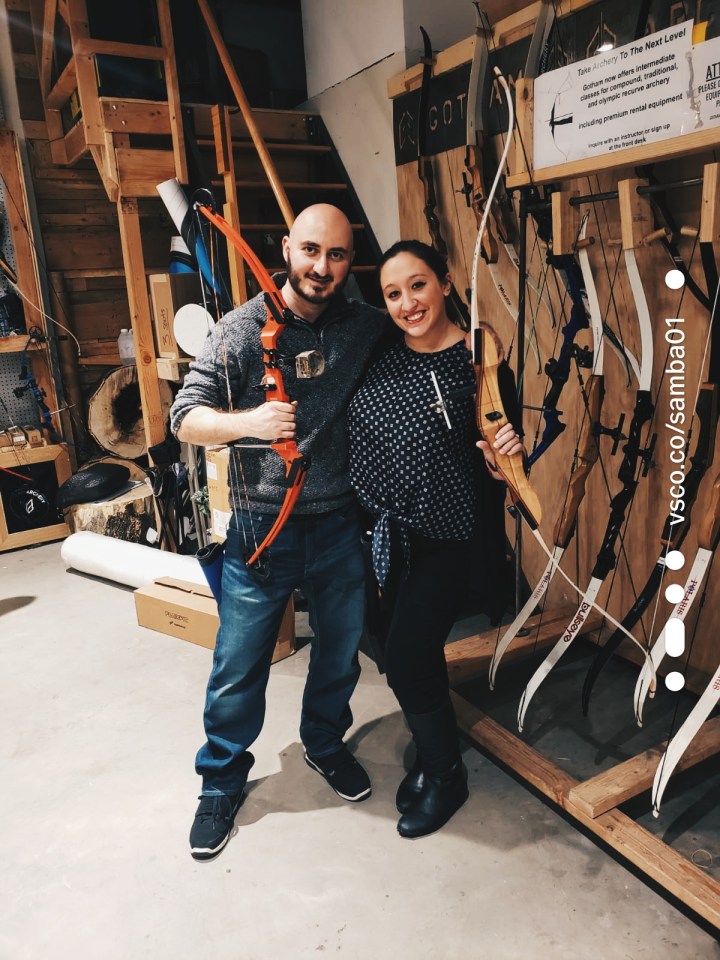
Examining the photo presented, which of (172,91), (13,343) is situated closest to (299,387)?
(172,91)

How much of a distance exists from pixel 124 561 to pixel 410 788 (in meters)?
2.08

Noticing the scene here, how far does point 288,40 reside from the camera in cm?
486

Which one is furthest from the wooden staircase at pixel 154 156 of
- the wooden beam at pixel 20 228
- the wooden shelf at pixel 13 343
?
the wooden shelf at pixel 13 343

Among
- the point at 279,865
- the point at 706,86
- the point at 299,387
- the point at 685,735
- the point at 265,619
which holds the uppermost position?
the point at 706,86

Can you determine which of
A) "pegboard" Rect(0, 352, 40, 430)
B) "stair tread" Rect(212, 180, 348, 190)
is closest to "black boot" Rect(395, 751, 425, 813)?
"stair tread" Rect(212, 180, 348, 190)

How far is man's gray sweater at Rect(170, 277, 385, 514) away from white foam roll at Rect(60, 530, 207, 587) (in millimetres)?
1529

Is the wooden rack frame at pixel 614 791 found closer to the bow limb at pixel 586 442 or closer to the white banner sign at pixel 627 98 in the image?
the bow limb at pixel 586 442

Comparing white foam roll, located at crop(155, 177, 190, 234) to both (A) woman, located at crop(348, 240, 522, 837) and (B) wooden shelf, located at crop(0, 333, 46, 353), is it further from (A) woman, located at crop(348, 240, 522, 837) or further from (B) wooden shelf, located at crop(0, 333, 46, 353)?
(A) woman, located at crop(348, 240, 522, 837)

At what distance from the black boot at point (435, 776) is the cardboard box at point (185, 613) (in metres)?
1.03

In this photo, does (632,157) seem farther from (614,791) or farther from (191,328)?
(191,328)

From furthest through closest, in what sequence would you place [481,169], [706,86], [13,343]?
[13,343] → [481,169] → [706,86]

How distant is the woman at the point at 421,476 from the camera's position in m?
1.65

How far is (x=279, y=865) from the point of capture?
1.81 meters

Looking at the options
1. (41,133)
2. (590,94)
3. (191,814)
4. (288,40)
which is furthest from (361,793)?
(288,40)
